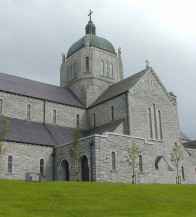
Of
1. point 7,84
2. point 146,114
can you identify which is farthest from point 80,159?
point 7,84

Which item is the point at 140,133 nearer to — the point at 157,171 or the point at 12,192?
the point at 157,171

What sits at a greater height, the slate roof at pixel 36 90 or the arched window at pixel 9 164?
the slate roof at pixel 36 90

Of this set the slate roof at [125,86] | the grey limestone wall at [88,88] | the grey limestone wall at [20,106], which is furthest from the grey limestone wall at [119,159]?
the grey limestone wall at [88,88]

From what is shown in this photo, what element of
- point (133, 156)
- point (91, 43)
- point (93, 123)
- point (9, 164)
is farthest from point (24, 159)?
point (91, 43)

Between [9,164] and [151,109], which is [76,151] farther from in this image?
[151,109]

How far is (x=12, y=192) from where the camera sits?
22.7 meters

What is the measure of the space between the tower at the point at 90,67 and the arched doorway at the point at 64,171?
549 inches

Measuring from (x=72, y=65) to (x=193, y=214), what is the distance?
41.6m

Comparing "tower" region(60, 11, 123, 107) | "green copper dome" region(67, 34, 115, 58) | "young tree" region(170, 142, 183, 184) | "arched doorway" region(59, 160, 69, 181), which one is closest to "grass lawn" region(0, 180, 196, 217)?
"arched doorway" region(59, 160, 69, 181)

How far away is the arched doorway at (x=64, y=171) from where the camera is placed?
3981cm

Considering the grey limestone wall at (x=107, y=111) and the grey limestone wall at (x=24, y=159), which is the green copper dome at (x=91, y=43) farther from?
the grey limestone wall at (x=24, y=159)

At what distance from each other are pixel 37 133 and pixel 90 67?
58.8 feet

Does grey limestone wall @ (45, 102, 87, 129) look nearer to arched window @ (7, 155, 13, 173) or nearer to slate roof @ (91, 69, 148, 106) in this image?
slate roof @ (91, 69, 148, 106)

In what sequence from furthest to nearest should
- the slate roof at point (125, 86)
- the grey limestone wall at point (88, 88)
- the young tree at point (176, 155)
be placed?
the grey limestone wall at point (88, 88) < the slate roof at point (125, 86) < the young tree at point (176, 155)
